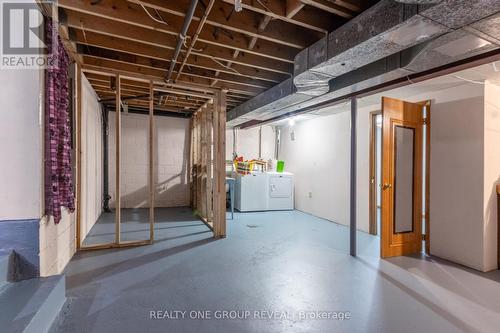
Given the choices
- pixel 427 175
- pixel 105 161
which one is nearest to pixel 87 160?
pixel 105 161

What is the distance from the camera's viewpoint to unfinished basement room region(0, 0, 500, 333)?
6.01ft

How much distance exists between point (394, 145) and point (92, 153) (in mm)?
4628

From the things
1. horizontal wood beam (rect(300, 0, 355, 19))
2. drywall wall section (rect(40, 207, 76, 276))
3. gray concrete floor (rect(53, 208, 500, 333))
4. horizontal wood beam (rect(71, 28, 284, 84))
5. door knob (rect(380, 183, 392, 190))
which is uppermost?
horizontal wood beam (rect(71, 28, 284, 84))

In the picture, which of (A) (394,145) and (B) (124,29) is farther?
(A) (394,145)

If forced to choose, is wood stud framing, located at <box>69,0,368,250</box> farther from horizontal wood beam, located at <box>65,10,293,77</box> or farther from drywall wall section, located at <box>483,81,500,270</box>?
drywall wall section, located at <box>483,81,500,270</box>

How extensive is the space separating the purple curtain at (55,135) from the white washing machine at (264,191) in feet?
12.8

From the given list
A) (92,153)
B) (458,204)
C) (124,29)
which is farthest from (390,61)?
(92,153)

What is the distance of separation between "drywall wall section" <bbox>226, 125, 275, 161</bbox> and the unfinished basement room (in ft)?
5.69

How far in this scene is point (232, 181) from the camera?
545 cm

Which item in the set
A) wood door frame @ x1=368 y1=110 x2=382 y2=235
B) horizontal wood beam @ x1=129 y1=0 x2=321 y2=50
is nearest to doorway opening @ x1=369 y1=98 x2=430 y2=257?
wood door frame @ x1=368 y1=110 x2=382 y2=235

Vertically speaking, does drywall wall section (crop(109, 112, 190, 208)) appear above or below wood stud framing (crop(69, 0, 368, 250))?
below

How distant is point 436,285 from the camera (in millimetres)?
2521

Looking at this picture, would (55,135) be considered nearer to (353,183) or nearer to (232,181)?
(353,183)

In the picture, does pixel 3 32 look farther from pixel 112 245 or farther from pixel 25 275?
pixel 112 245
